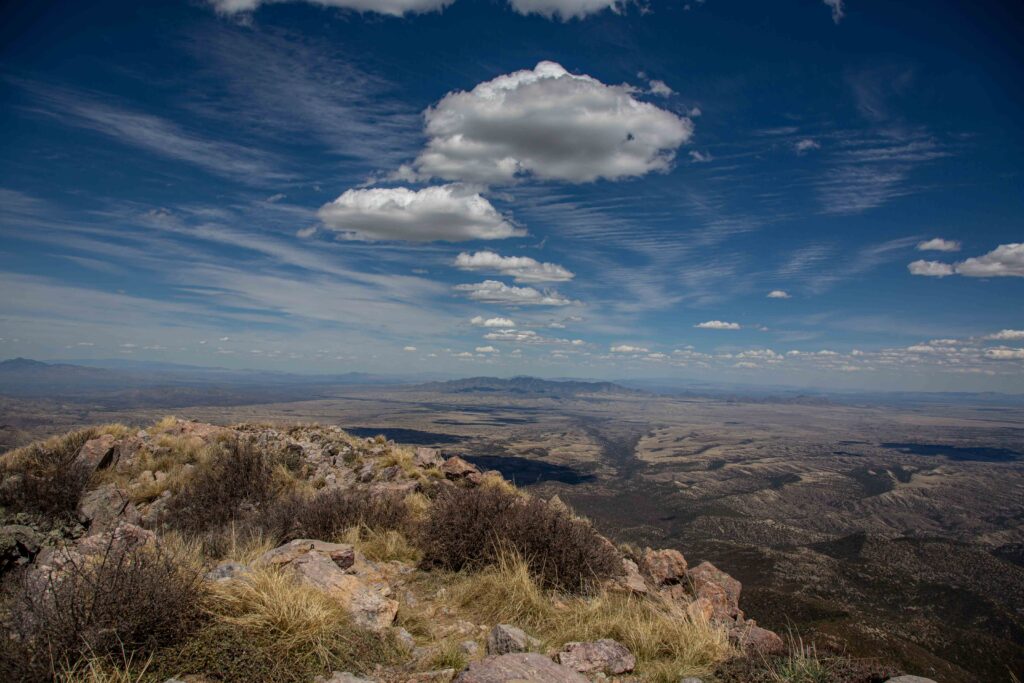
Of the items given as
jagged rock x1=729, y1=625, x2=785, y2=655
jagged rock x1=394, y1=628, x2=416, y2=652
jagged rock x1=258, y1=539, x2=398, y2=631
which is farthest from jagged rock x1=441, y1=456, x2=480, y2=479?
jagged rock x1=394, y1=628, x2=416, y2=652

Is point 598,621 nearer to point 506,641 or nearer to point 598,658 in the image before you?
point 598,658

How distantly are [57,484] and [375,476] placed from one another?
7.56 meters

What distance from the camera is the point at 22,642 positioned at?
11.6ft

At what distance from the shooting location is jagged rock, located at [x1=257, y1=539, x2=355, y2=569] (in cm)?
648

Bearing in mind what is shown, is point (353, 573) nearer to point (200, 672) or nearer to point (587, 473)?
point (200, 672)

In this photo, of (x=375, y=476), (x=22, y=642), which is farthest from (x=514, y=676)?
(x=375, y=476)

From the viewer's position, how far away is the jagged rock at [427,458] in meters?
16.0

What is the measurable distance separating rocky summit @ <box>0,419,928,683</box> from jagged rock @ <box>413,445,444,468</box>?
3022 mm

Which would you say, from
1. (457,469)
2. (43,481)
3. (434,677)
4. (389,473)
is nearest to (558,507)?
(457,469)

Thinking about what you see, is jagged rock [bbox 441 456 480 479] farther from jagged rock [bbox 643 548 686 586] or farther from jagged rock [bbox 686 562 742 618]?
jagged rock [bbox 686 562 742 618]

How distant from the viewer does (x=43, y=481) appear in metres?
11.3

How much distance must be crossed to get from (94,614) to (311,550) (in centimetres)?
319

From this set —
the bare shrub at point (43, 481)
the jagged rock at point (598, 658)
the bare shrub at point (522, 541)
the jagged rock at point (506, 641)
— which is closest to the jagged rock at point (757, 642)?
the jagged rock at point (598, 658)

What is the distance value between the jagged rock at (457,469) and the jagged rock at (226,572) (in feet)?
30.4
